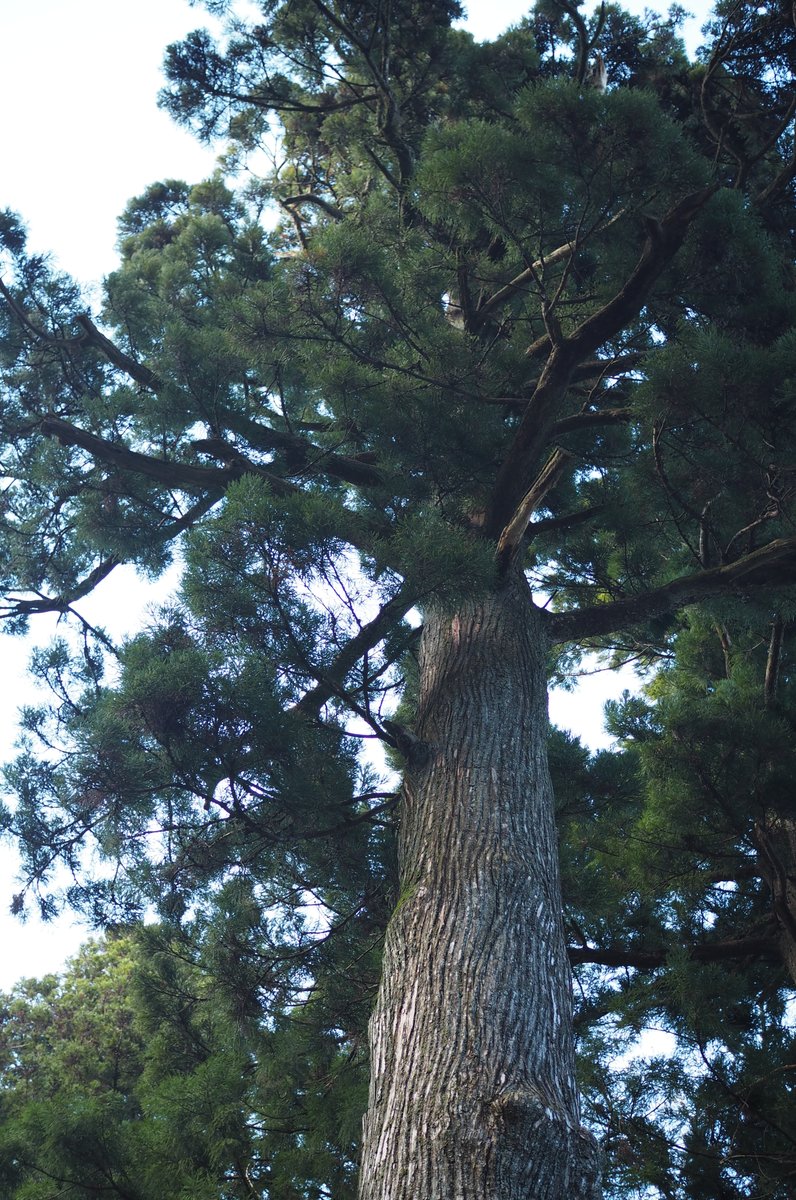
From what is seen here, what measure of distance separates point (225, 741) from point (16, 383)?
328 cm

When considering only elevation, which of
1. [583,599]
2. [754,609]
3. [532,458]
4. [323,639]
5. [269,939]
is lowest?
[269,939]

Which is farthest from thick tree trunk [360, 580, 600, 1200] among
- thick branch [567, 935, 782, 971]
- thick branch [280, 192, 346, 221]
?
thick branch [280, 192, 346, 221]

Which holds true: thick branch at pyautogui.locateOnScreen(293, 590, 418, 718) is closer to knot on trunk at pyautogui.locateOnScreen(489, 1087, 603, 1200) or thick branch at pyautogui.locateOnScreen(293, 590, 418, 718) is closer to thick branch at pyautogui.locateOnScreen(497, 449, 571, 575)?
thick branch at pyautogui.locateOnScreen(497, 449, 571, 575)

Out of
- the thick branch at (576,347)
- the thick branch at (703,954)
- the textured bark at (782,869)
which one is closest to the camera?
the thick branch at (576,347)

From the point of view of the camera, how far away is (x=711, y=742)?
18.1ft

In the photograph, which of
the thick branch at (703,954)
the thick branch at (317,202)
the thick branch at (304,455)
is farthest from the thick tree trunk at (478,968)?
the thick branch at (317,202)

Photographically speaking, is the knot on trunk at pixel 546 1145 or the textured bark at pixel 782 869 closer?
the knot on trunk at pixel 546 1145

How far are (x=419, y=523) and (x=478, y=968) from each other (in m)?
1.74

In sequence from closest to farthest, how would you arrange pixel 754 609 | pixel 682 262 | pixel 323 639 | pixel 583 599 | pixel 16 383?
1. pixel 323 639
2. pixel 682 262
3. pixel 754 609
4. pixel 16 383
5. pixel 583 599

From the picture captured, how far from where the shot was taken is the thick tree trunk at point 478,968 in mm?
2916

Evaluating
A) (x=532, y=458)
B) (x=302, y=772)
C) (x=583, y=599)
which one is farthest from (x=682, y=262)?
(x=302, y=772)

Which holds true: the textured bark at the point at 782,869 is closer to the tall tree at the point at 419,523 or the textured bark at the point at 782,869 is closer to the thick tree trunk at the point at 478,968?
the tall tree at the point at 419,523

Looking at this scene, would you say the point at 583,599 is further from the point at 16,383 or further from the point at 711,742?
the point at 16,383

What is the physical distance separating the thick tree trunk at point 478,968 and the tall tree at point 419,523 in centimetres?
1
